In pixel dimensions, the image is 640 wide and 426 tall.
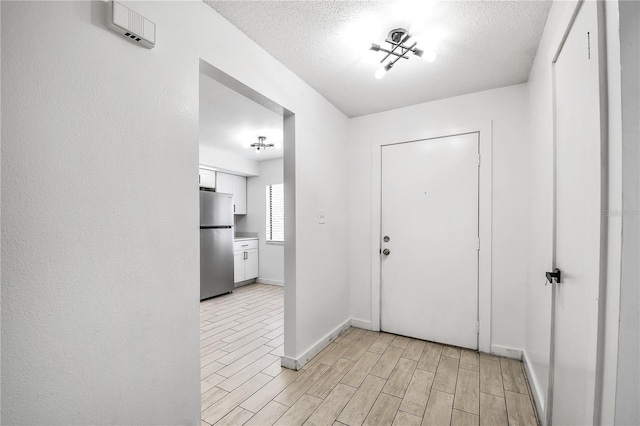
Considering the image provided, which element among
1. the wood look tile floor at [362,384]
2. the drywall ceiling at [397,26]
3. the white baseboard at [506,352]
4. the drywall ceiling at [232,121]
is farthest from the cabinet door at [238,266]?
the white baseboard at [506,352]

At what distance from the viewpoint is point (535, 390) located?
6.07 feet

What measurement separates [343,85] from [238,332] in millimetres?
2709

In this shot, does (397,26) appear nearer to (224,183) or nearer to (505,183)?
(505,183)

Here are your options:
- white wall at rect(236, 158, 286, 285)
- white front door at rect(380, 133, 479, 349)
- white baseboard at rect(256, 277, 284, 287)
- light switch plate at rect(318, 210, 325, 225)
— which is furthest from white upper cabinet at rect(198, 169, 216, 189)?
white front door at rect(380, 133, 479, 349)

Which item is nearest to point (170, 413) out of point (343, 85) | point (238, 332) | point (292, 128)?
point (238, 332)

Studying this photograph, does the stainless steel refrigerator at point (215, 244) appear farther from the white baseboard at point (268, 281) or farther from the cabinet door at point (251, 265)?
the white baseboard at point (268, 281)

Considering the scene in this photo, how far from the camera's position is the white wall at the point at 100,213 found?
0.94 metres

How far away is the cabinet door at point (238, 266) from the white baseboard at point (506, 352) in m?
3.97

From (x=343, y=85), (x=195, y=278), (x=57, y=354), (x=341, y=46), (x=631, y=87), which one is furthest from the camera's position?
(x=343, y=85)

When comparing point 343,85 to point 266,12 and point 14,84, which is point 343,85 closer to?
point 266,12

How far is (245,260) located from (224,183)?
1.49m

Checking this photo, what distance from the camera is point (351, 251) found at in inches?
127

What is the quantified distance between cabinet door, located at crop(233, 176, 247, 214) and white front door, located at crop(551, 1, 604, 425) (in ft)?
16.5

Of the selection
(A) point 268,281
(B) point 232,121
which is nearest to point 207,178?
(B) point 232,121
